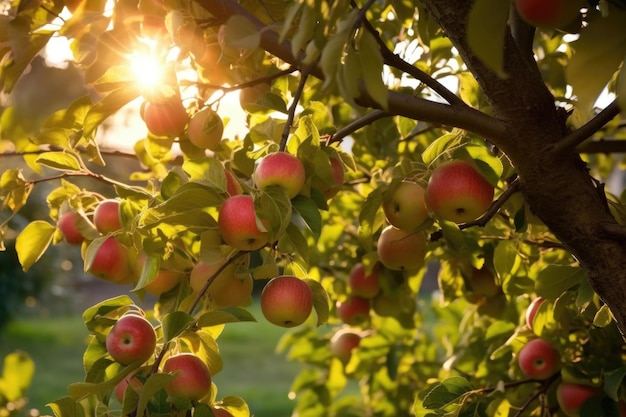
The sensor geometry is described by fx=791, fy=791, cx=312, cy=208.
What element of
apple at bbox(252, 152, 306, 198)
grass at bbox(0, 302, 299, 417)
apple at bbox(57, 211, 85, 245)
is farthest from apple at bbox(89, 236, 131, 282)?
grass at bbox(0, 302, 299, 417)

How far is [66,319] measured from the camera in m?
9.78

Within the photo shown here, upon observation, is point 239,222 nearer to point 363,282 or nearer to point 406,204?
point 406,204

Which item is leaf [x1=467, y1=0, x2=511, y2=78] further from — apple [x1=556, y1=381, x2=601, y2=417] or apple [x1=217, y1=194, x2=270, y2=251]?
apple [x1=556, y1=381, x2=601, y2=417]

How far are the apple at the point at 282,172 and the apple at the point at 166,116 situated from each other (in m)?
0.29

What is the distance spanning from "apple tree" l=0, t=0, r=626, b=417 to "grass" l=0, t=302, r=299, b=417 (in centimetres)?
348

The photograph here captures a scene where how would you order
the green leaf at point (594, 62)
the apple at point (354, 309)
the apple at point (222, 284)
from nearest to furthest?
the green leaf at point (594, 62) < the apple at point (222, 284) < the apple at point (354, 309)

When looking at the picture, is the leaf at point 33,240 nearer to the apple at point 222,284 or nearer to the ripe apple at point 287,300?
the apple at point 222,284

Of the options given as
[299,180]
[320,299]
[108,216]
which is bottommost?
[320,299]

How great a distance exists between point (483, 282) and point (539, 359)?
10.0 inches

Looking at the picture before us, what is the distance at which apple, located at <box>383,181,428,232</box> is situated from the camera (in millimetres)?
1184

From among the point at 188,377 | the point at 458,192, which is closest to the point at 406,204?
the point at 458,192

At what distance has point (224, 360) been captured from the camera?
691 cm

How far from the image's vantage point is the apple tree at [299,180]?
1.02 meters

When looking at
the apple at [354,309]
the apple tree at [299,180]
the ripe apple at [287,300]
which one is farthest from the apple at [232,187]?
the apple at [354,309]
